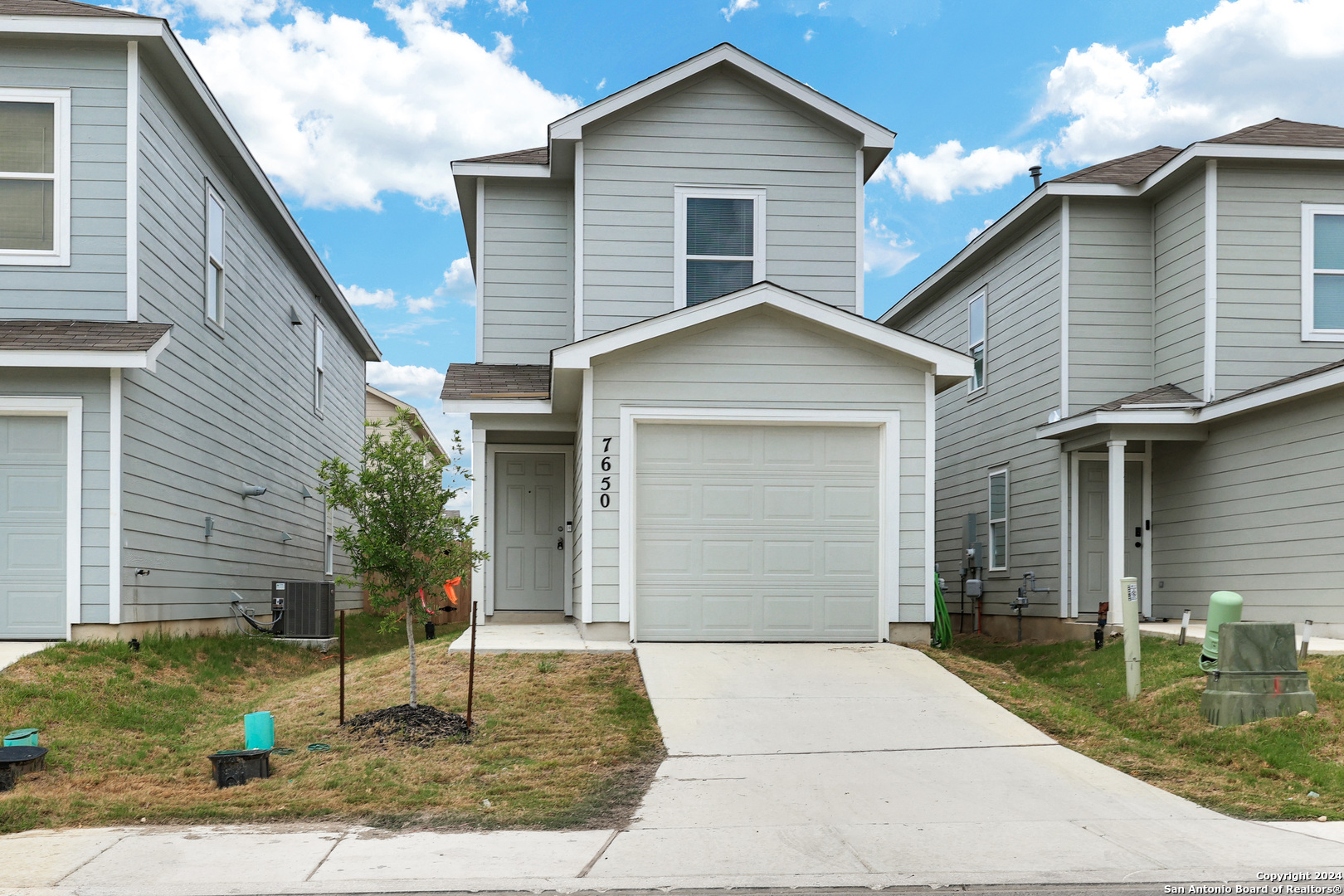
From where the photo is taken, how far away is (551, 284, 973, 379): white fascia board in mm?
11188

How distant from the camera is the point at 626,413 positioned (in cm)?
1138

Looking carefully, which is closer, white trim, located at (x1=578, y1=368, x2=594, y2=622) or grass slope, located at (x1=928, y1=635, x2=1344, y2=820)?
grass slope, located at (x1=928, y1=635, x2=1344, y2=820)

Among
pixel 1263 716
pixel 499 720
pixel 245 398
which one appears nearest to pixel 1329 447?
pixel 1263 716

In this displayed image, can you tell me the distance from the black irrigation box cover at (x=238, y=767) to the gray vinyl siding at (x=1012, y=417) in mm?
11170

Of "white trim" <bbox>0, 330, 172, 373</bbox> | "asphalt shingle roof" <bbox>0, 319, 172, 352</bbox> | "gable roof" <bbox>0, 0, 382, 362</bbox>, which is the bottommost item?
"white trim" <bbox>0, 330, 172, 373</bbox>

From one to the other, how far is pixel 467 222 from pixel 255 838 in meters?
11.4

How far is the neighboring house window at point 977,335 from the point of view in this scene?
18266 mm

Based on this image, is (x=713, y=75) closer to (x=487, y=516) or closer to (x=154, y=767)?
(x=487, y=516)

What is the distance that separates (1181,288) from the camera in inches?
567

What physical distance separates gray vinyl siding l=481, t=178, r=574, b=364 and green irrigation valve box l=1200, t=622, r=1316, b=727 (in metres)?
9.04

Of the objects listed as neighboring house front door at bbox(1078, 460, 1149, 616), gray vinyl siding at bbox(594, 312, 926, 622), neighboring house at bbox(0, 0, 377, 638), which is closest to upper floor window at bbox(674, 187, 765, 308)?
gray vinyl siding at bbox(594, 312, 926, 622)

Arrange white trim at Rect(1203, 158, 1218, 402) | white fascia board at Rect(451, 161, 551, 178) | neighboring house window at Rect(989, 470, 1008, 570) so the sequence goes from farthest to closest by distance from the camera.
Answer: neighboring house window at Rect(989, 470, 1008, 570) → white fascia board at Rect(451, 161, 551, 178) → white trim at Rect(1203, 158, 1218, 402)

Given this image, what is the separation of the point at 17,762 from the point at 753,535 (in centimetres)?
679

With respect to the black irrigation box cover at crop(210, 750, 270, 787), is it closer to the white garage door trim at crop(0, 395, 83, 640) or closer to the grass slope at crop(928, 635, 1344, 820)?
the white garage door trim at crop(0, 395, 83, 640)
